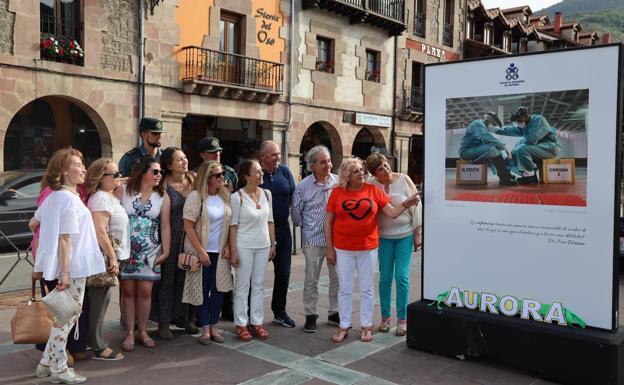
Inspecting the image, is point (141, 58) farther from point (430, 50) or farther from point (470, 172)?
point (430, 50)

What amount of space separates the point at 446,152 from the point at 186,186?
89.8 inches

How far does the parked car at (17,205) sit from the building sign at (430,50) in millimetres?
15658

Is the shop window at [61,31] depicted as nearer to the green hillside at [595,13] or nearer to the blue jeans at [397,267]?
the blue jeans at [397,267]

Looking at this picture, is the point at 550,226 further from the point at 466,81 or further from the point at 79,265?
the point at 79,265

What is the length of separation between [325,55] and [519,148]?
15.2 meters

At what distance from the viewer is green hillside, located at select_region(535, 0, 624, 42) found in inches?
3551

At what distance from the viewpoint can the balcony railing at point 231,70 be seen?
582 inches

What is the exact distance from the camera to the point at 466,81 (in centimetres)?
456

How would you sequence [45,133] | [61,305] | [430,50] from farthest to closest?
[430,50]
[45,133]
[61,305]

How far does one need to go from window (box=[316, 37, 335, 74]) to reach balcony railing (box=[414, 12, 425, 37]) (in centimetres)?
501

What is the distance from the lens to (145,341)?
191 inches

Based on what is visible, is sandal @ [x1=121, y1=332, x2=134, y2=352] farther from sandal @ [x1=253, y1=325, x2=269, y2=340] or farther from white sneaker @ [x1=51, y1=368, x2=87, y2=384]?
sandal @ [x1=253, y1=325, x2=269, y2=340]

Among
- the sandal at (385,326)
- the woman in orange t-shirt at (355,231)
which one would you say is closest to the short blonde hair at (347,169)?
the woman in orange t-shirt at (355,231)

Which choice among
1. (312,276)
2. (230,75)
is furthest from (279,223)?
(230,75)
